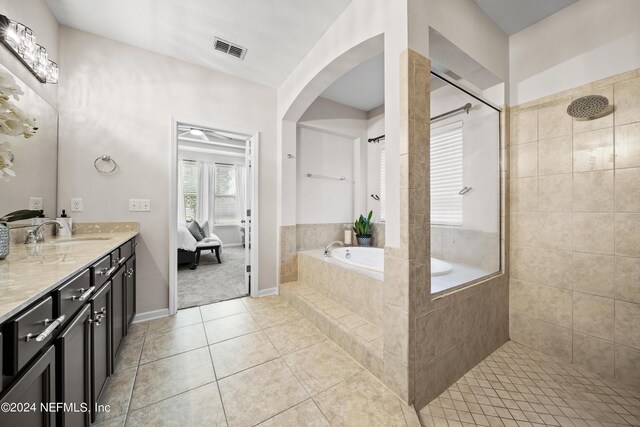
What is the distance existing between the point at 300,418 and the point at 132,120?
2.67 meters

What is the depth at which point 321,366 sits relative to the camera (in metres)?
1.60

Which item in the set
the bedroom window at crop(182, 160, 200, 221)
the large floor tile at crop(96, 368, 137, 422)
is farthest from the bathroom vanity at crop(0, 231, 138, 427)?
the bedroom window at crop(182, 160, 200, 221)

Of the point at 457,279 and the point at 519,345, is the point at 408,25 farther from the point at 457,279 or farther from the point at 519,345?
the point at 519,345

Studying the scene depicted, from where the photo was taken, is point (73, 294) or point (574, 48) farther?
point (574, 48)

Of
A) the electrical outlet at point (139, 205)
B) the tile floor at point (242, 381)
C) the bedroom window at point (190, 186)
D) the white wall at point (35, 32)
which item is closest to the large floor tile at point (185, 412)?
the tile floor at point (242, 381)

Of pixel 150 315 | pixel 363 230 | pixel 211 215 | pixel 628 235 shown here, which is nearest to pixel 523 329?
pixel 628 235

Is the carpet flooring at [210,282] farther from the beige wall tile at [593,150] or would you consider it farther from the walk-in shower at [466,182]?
the beige wall tile at [593,150]

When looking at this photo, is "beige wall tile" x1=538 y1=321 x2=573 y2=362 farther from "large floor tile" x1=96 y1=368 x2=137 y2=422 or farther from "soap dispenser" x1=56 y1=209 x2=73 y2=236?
"soap dispenser" x1=56 y1=209 x2=73 y2=236

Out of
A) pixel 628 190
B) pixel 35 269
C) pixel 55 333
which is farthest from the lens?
pixel 628 190

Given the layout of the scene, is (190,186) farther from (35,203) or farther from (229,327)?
(229,327)

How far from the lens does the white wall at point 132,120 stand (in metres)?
1.97

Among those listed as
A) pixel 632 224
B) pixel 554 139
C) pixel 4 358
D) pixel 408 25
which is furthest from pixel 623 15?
pixel 4 358

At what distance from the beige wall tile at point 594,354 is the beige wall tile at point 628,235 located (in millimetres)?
608

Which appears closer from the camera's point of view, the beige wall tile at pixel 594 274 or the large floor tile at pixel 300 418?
the large floor tile at pixel 300 418
